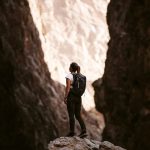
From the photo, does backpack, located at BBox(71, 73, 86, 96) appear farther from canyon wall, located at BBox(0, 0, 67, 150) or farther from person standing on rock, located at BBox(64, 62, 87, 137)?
canyon wall, located at BBox(0, 0, 67, 150)

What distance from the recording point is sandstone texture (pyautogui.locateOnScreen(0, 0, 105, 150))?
88.4 feet

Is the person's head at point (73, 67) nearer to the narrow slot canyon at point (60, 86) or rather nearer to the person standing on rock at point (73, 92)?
the person standing on rock at point (73, 92)

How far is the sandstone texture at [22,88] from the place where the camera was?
1061 inches

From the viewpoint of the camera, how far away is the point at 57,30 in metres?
63.0

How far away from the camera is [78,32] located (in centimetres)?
6556

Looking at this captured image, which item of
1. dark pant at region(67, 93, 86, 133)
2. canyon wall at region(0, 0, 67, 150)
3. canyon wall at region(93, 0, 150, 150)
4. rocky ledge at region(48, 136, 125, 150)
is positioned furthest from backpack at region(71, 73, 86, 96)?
canyon wall at region(0, 0, 67, 150)

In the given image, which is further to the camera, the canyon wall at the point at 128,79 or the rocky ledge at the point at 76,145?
the canyon wall at the point at 128,79

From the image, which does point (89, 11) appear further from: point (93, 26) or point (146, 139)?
point (146, 139)

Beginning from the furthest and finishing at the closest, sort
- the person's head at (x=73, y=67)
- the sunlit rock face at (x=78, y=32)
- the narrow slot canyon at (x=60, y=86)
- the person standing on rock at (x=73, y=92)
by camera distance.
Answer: the sunlit rock face at (x=78, y=32) → the narrow slot canyon at (x=60, y=86) → the person's head at (x=73, y=67) → the person standing on rock at (x=73, y=92)

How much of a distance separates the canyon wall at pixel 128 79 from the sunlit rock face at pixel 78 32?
1263 inches

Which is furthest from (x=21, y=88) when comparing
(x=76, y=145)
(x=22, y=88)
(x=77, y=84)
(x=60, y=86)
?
(x=76, y=145)

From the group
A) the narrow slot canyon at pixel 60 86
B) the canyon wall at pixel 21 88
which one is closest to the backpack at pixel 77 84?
the narrow slot canyon at pixel 60 86

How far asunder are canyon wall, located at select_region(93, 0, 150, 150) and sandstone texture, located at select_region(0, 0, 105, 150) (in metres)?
4.08

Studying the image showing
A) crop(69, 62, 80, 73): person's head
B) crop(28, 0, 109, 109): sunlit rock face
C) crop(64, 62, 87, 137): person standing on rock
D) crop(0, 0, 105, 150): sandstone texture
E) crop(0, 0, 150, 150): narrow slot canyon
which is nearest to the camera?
crop(64, 62, 87, 137): person standing on rock
